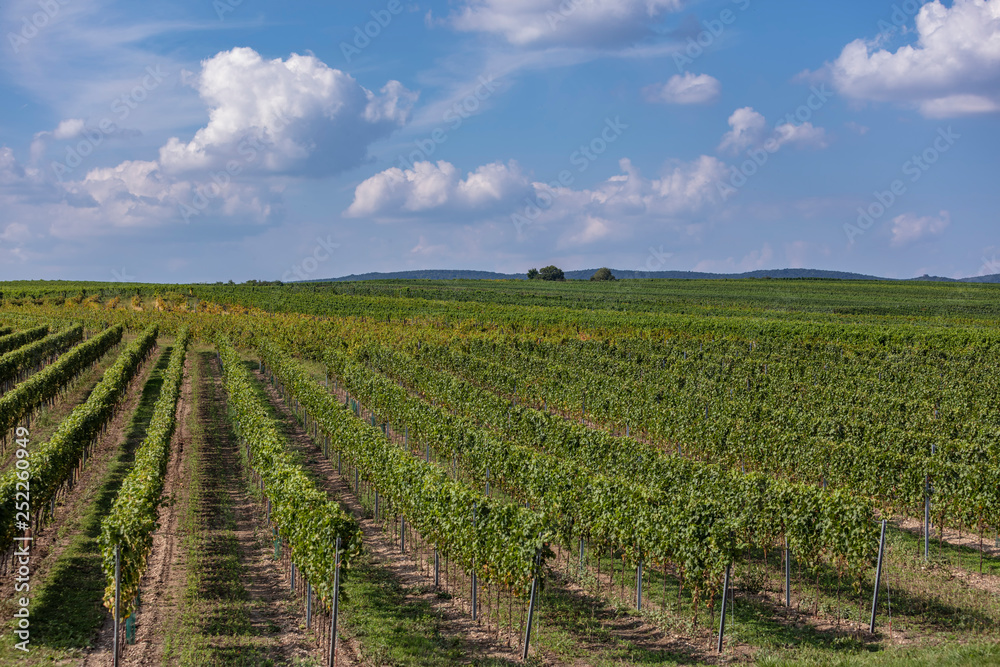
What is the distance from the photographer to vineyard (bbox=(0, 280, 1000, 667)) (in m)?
12.8

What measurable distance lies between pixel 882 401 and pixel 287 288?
10401 cm

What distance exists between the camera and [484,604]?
585 inches

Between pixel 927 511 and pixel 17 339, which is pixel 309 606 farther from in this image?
pixel 17 339

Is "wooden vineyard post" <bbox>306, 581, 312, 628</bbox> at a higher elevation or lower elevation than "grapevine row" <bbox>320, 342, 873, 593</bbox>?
lower

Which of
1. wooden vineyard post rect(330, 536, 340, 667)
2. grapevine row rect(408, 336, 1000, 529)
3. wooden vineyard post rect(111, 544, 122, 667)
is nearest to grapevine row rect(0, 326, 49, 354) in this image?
grapevine row rect(408, 336, 1000, 529)

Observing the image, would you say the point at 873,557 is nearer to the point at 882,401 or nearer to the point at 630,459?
the point at 630,459

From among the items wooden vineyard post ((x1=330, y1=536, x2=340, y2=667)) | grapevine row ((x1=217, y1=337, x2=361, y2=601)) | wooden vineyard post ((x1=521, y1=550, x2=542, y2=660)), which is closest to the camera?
wooden vineyard post ((x1=330, y1=536, x2=340, y2=667))

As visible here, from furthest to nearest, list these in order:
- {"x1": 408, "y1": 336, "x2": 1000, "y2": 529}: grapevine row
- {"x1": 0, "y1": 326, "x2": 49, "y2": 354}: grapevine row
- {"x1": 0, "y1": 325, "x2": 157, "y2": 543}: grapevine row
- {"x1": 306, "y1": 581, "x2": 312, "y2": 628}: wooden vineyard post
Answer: {"x1": 0, "y1": 326, "x2": 49, "y2": 354}: grapevine row → {"x1": 408, "y1": 336, "x2": 1000, "y2": 529}: grapevine row → {"x1": 0, "y1": 325, "x2": 157, "y2": 543}: grapevine row → {"x1": 306, "y1": 581, "x2": 312, "y2": 628}: wooden vineyard post

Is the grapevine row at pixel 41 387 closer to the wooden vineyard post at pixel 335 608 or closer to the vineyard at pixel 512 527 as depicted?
the vineyard at pixel 512 527

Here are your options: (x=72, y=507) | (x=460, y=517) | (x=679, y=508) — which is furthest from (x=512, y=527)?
(x=72, y=507)

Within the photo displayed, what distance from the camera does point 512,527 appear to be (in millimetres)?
13711

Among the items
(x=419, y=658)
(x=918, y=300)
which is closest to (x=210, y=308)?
(x=419, y=658)

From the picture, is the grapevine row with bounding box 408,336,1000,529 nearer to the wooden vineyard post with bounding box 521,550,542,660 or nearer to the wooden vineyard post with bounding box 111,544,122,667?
the wooden vineyard post with bounding box 521,550,542,660

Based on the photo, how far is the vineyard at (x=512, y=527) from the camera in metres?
12.8
